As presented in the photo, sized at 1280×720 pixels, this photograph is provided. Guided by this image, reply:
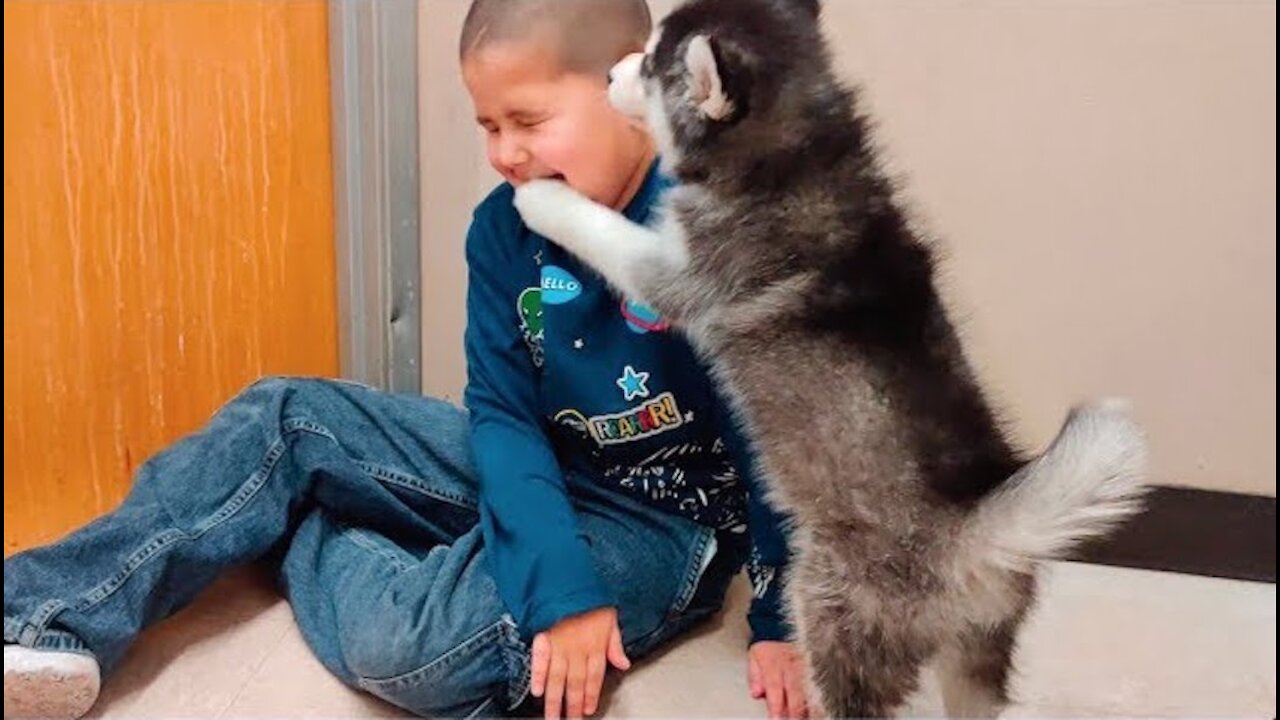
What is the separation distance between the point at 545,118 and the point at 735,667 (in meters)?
0.59

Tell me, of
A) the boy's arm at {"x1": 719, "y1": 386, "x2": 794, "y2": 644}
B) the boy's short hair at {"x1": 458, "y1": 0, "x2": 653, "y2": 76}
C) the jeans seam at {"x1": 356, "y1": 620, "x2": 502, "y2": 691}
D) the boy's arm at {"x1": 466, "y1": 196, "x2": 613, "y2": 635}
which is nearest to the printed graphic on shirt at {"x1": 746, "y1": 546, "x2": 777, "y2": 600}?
the boy's arm at {"x1": 719, "y1": 386, "x2": 794, "y2": 644}

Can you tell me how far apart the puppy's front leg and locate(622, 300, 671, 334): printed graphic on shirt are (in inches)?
2.3

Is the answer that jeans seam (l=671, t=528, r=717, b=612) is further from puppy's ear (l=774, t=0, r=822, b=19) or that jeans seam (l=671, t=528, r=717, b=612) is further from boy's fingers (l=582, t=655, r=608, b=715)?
puppy's ear (l=774, t=0, r=822, b=19)

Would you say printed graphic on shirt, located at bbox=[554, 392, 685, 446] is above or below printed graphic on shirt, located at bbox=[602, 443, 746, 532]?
above

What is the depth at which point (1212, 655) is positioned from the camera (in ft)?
4.40

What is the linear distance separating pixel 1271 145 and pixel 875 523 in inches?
30.0

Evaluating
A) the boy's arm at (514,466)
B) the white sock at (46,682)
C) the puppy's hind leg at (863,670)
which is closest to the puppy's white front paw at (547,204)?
the boy's arm at (514,466)

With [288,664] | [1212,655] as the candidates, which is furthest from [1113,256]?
[288,664]

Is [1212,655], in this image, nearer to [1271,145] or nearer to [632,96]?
[1271,145]

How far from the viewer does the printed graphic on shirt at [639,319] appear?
1181 mm

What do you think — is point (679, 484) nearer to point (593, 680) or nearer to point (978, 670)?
point (593, 680)

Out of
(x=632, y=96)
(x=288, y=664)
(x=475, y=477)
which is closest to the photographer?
(x=632, y=96)

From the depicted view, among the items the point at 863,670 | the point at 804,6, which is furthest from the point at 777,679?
the point at 804,6

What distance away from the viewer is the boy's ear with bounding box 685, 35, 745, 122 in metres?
1.01
